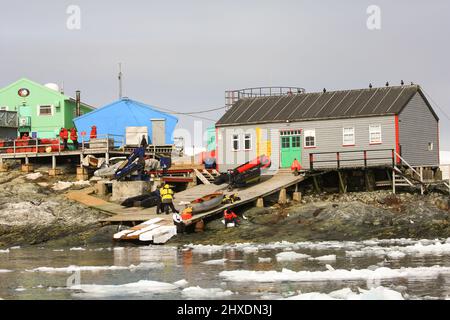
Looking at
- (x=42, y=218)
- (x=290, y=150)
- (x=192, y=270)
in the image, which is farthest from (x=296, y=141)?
(x=192, y=270)

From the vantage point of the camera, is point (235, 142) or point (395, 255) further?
point (235, 142)

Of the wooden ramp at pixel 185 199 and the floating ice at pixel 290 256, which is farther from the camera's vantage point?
the wooden ramp at pixel 185 199

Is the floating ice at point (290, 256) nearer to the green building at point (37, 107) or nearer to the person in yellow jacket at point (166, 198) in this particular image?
the person in yellow jacket at point (166, 198)

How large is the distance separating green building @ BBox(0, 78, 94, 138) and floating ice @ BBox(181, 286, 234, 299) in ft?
142

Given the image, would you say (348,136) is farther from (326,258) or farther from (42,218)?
(326,258)

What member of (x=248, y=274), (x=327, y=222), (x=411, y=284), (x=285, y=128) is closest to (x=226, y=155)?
(x=285, y=128)

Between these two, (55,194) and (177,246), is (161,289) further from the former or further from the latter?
(55,194)

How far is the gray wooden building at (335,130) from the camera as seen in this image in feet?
136

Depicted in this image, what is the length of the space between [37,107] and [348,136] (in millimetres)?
27903

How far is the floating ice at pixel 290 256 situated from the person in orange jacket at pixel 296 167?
14912 mm

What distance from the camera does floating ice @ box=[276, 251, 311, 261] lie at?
2577 centimetres

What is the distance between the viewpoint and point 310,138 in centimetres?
4322

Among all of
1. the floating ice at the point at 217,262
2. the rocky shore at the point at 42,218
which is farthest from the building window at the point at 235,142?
the floating ice at the point at 217,262

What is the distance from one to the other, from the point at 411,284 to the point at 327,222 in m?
15.1
